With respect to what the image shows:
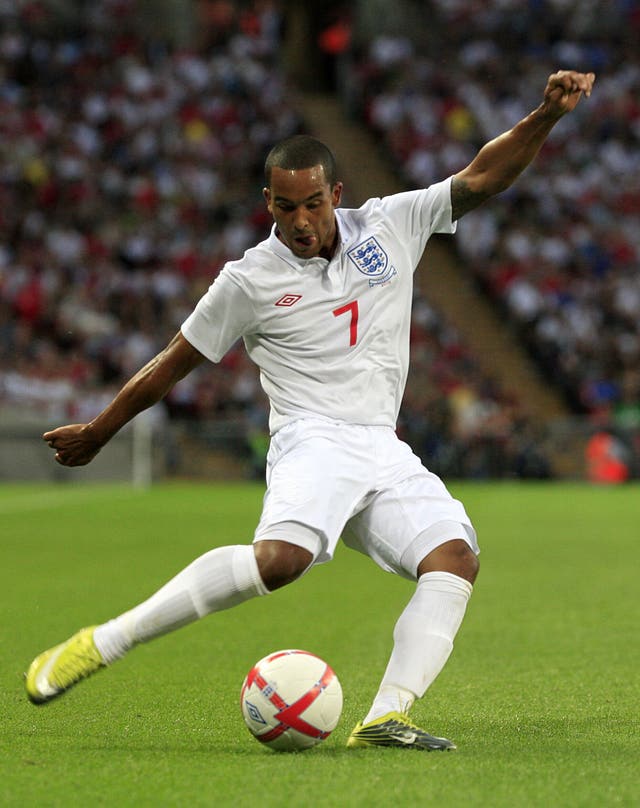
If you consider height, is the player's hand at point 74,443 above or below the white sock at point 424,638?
above

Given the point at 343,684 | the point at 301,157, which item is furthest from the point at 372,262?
the point at 343,684

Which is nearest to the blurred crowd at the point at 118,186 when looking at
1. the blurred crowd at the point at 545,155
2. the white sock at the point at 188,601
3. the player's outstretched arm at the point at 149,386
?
the blurred crowd at the point at 545,155

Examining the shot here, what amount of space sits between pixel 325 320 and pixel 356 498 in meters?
0.68

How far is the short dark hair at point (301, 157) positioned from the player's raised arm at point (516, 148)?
1.64 ft

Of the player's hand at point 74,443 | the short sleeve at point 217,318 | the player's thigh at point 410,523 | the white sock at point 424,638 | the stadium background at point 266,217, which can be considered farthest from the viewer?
the stadium background at point 266,217

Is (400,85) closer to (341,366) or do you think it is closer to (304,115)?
(304,115)

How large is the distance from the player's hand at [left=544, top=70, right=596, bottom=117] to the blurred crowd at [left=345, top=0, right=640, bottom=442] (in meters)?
19.3

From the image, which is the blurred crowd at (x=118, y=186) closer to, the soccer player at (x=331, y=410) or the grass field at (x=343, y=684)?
the grass field at (x=343, y=684)

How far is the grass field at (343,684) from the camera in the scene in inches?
164

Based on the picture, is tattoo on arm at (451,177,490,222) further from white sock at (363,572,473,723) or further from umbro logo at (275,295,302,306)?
white sock at (363,572,473,723)

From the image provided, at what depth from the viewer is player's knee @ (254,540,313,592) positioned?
15.4 ft

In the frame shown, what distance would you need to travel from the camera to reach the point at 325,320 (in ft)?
16.8

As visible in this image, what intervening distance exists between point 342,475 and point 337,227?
97cm

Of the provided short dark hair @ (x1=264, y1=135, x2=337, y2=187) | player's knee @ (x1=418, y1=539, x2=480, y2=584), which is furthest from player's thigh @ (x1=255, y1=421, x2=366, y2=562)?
short dark hair @ (x1=264, y1=135, x2=337, y2=187)
